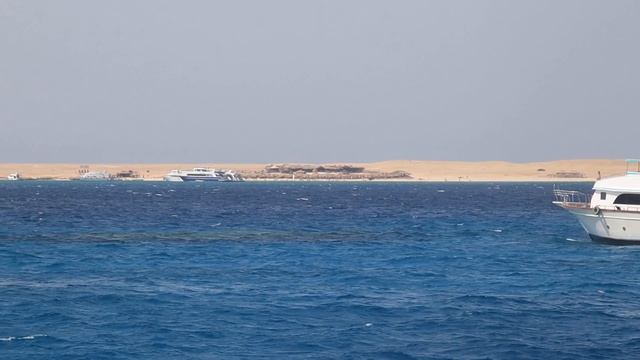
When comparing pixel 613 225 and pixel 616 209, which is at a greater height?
pixel 616 209

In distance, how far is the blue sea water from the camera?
28516 millimetres

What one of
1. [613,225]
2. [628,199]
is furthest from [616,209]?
[613,225]

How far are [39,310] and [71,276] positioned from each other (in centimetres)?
930

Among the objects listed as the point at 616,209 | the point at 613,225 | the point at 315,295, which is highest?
the point at 616,209

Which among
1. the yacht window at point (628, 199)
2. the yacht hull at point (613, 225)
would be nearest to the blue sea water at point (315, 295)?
the yacht hull at point (613, 225)

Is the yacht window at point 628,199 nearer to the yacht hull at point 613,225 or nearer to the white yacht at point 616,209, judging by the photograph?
the white yacht at point 616,209

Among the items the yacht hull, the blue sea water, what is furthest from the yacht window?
the blue sea water

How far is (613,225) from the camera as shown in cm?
5538

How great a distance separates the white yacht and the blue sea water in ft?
5.12

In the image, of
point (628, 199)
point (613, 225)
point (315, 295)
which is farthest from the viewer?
point (613, 225)

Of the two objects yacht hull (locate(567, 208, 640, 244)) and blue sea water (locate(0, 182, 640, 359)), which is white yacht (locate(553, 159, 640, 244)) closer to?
yacht hull (locate(567, 208, 640, 244))

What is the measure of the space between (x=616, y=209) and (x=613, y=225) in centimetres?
118

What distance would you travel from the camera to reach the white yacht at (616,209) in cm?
5462

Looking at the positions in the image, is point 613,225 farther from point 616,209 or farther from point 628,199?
point 628,199
